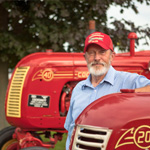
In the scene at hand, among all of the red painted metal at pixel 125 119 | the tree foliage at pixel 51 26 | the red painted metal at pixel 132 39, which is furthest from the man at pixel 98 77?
the tree foliage at pixel 51 26

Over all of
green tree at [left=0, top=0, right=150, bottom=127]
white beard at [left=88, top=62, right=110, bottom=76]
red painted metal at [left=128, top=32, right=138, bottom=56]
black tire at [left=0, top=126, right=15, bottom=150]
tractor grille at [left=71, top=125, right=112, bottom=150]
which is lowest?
black tire at [left=0, top=126, right=15, bottom=150]

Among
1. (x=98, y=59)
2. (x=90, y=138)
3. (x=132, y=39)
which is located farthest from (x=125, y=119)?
(x=132, y=39)

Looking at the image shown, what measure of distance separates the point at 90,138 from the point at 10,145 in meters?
3.84

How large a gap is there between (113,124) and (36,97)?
323 cm

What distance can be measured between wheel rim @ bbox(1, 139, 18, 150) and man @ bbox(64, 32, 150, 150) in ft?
9.89

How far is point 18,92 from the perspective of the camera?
16.1 ft

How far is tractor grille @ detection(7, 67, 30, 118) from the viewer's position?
489 cm

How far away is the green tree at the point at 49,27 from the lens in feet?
24.7

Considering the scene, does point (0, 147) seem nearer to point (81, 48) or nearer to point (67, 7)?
point (81, 48)

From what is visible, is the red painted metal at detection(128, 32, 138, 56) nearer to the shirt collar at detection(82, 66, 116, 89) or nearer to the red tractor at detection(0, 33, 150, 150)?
the red tractor at detection(0, 33, 150, 150)

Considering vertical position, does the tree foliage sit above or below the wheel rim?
above

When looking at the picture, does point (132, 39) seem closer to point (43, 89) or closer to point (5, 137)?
point (43, 89)

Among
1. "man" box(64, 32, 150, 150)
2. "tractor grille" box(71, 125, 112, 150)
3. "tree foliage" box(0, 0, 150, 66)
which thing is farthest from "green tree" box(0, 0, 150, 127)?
"tractor grille" box(71, 125, 112, 150)

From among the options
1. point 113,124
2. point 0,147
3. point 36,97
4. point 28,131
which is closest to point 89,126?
point 113,124
